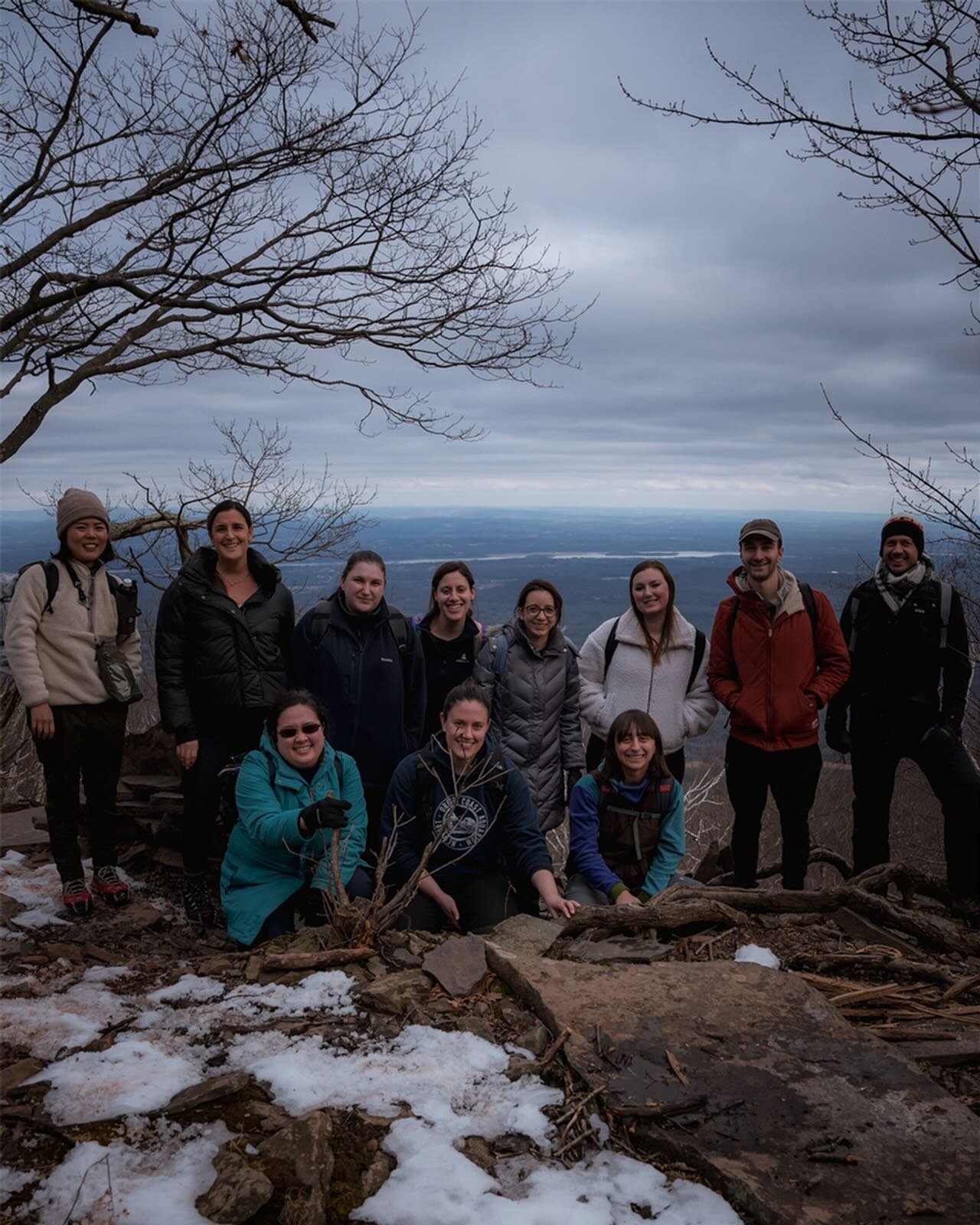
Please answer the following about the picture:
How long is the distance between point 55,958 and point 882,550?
197 inches

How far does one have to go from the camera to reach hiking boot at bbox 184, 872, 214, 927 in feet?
16.9

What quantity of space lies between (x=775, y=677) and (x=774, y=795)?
71cm

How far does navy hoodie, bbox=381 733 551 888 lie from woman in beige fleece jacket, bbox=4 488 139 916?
5.26 ft

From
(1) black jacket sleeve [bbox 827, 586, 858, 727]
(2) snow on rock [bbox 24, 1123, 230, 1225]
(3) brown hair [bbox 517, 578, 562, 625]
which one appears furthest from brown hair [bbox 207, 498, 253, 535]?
(1) black jacket sleeve [bbox 827, 586, 858, 727]

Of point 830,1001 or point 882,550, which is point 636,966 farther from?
point 882,550

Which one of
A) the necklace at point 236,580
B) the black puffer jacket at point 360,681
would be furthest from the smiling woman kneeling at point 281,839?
the necklace at point 236,580

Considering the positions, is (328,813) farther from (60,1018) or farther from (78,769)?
(78,769)

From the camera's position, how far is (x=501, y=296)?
9.56 m

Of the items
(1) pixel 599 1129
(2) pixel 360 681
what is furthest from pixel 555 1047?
(2) pixel 360 681

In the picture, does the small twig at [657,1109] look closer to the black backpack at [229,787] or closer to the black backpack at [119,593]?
the black backpack at [229,787]

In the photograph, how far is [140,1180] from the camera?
219 cm

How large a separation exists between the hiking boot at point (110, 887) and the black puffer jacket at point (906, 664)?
463 centimetres

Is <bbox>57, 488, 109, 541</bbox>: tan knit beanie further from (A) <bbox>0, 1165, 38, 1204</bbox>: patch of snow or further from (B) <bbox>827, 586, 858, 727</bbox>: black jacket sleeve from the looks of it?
(B) <bbox>827, 586, 858, 727</bbox>: black jacket sleeve

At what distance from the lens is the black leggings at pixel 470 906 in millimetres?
4430
